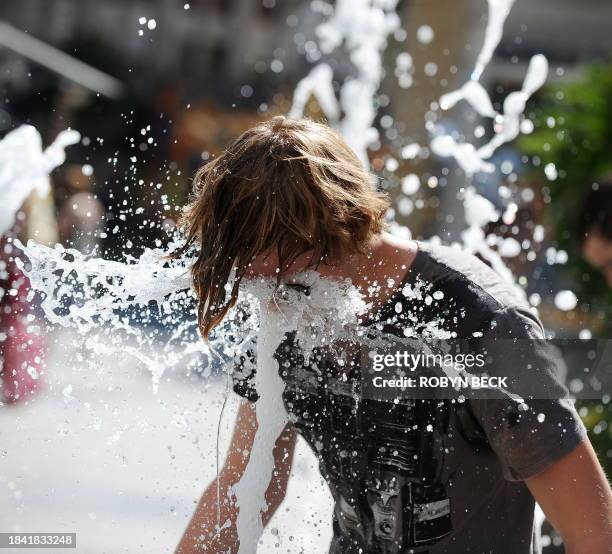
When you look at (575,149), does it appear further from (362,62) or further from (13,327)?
(362,62)

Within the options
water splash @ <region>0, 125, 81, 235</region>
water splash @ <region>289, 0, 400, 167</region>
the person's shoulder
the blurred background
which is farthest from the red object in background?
water splash @ <region>289, 0, 400, 167</region>

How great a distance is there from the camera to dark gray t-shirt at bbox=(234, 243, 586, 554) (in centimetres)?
136

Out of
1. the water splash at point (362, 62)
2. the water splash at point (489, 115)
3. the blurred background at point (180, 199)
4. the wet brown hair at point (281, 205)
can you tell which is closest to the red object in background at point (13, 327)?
the blurred background at point (180, 199)

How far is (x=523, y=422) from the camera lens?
1311 millimetres

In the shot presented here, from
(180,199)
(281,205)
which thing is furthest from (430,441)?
(180,199)

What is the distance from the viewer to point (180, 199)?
8.52ft

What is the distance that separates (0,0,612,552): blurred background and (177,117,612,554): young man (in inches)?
9.5

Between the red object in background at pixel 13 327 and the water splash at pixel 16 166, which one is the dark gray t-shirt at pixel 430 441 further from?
the red object in background at pixel 13 327

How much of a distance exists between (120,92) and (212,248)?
1069 centimetres

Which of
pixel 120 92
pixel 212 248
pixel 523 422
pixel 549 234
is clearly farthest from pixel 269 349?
pixel 120 92

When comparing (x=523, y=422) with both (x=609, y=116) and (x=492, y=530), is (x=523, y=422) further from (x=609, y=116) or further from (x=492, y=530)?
(x=609, y=116)

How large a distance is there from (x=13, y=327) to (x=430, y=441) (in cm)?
352

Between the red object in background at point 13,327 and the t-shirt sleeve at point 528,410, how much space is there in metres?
2.84

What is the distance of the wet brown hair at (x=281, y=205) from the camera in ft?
4.63
